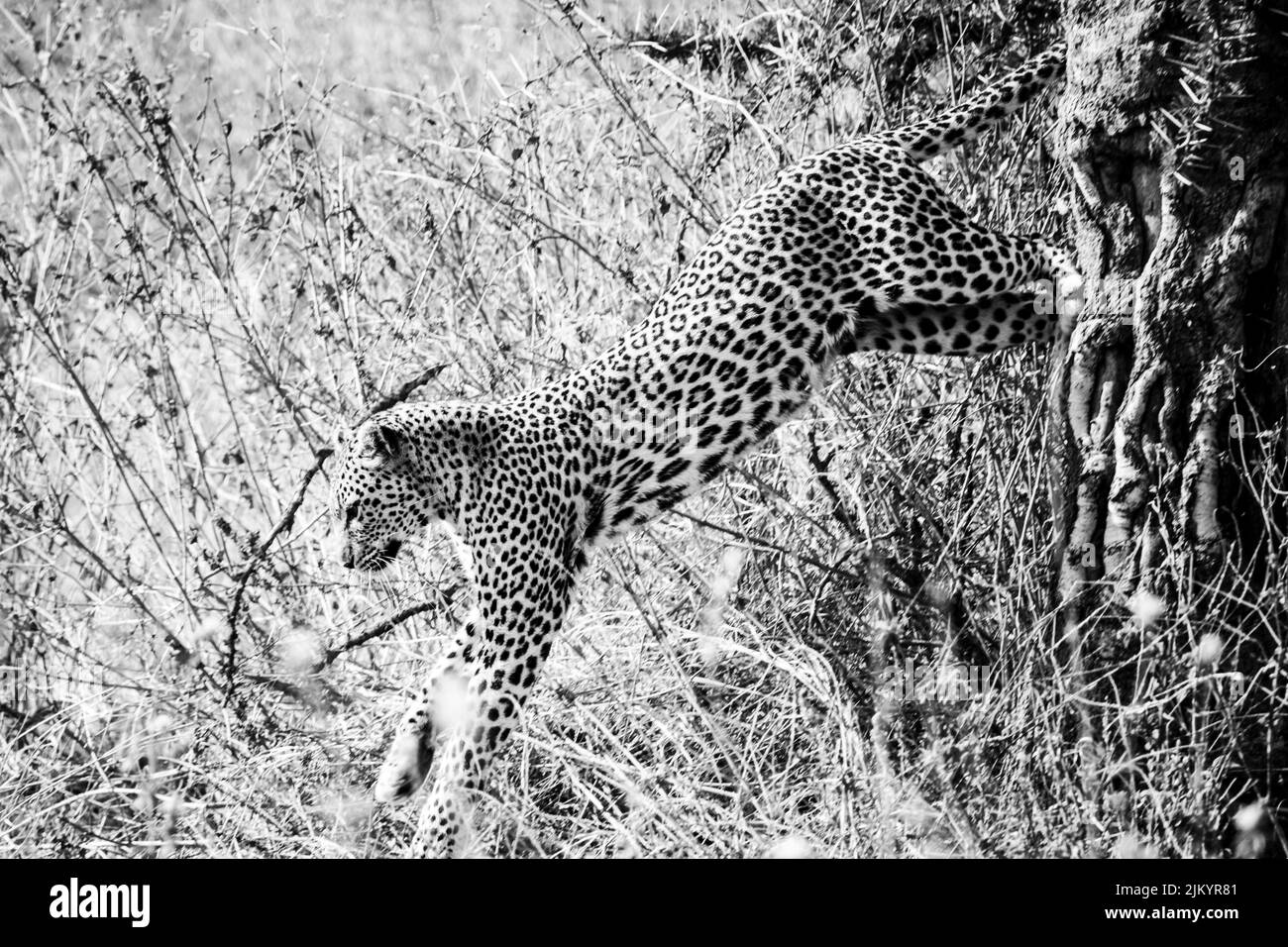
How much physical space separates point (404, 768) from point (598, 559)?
1.34 meters

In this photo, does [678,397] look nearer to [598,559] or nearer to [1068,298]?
[598,559]

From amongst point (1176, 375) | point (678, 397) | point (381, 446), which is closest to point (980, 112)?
point (1176, 375)

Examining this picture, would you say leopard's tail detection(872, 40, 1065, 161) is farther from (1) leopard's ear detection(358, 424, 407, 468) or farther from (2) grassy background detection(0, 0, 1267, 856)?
(1) leopard's ear detection(358, 424, 407, 468)

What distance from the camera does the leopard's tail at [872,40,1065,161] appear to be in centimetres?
600

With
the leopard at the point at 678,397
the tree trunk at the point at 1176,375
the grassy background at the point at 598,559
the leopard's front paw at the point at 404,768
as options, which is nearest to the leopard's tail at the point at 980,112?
the leopard at the point at 678,397

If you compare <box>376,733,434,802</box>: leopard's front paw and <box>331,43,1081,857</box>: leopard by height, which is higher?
<box>331,43,1081,857</box>: leopard

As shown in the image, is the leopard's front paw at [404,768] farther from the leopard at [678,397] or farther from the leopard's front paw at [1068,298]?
the leopard's front paw at [1068,298]

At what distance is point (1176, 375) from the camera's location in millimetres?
5086

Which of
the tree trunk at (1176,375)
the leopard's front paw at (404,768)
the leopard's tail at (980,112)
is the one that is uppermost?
the leopard's tail at (980,112)

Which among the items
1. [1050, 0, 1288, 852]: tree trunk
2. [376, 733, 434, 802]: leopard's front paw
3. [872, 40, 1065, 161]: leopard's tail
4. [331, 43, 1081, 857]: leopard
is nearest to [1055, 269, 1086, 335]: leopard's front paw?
[331, 43, 1081, 857]: leopard

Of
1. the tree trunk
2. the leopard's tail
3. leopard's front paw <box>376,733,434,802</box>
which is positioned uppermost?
the leopard's tail

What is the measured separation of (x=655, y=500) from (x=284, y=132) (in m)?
2.30

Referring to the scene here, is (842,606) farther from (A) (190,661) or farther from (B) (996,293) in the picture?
(A) (190,661)

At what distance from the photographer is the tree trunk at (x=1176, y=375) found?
4844 mm
